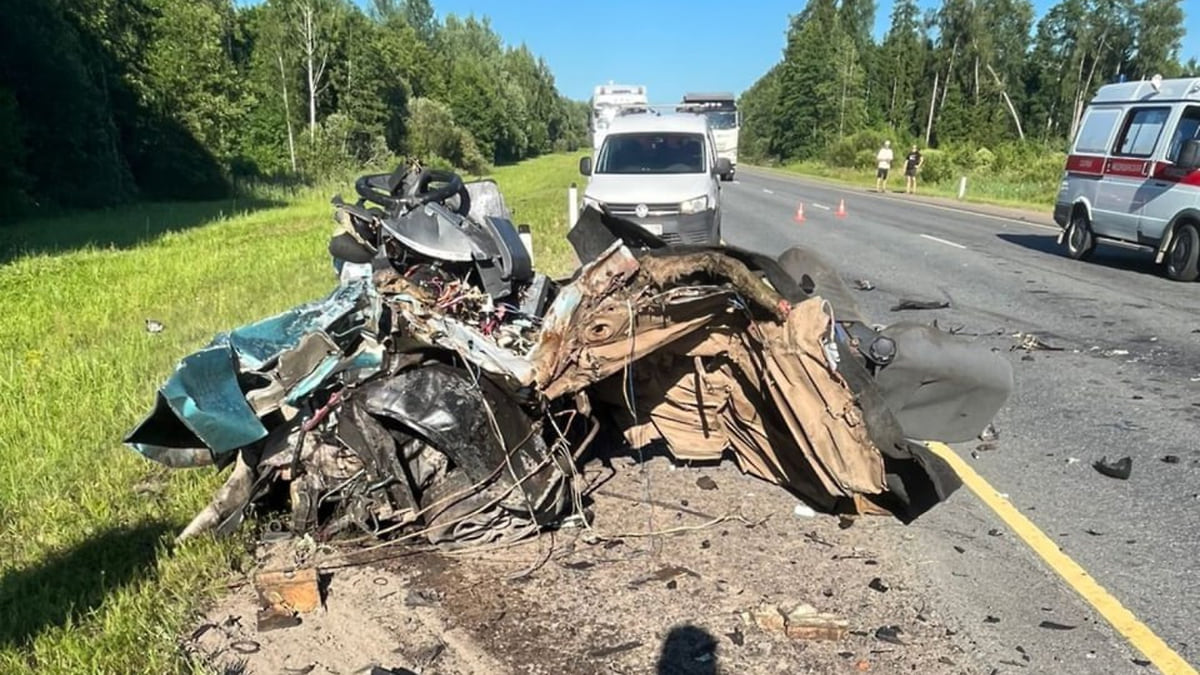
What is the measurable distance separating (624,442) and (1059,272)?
31.8ft

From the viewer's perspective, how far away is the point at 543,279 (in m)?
5.44

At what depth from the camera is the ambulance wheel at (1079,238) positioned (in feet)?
45.0

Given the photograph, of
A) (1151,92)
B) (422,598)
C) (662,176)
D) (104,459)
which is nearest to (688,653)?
(422,598)

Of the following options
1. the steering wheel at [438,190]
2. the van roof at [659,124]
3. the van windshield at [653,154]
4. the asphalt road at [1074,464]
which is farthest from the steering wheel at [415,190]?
the van roof at [659,124]

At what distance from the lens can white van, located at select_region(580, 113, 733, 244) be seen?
1177 centimetres

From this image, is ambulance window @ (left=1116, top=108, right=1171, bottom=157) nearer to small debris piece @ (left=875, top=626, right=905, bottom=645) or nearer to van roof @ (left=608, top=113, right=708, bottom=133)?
van roof @ (left=608, top=113, right=708, bottom=133)

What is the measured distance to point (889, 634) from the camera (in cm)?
324

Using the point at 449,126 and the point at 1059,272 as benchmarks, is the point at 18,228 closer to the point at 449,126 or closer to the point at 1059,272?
the point at 1059,272

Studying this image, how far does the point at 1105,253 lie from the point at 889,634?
14.2 m

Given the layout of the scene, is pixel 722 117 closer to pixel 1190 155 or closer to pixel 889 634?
pixel 1190 155

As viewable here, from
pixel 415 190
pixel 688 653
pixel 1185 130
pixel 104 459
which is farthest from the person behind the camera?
pixel 1185 130

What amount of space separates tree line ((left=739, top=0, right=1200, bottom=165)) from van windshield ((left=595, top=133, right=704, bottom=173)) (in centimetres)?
5478

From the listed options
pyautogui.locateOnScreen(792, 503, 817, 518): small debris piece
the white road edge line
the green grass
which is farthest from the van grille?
pyautogui.locateOnScreen(792, 503, 817, 518): small debris piece

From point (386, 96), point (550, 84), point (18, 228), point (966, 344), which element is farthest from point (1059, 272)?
point (550, 84)
